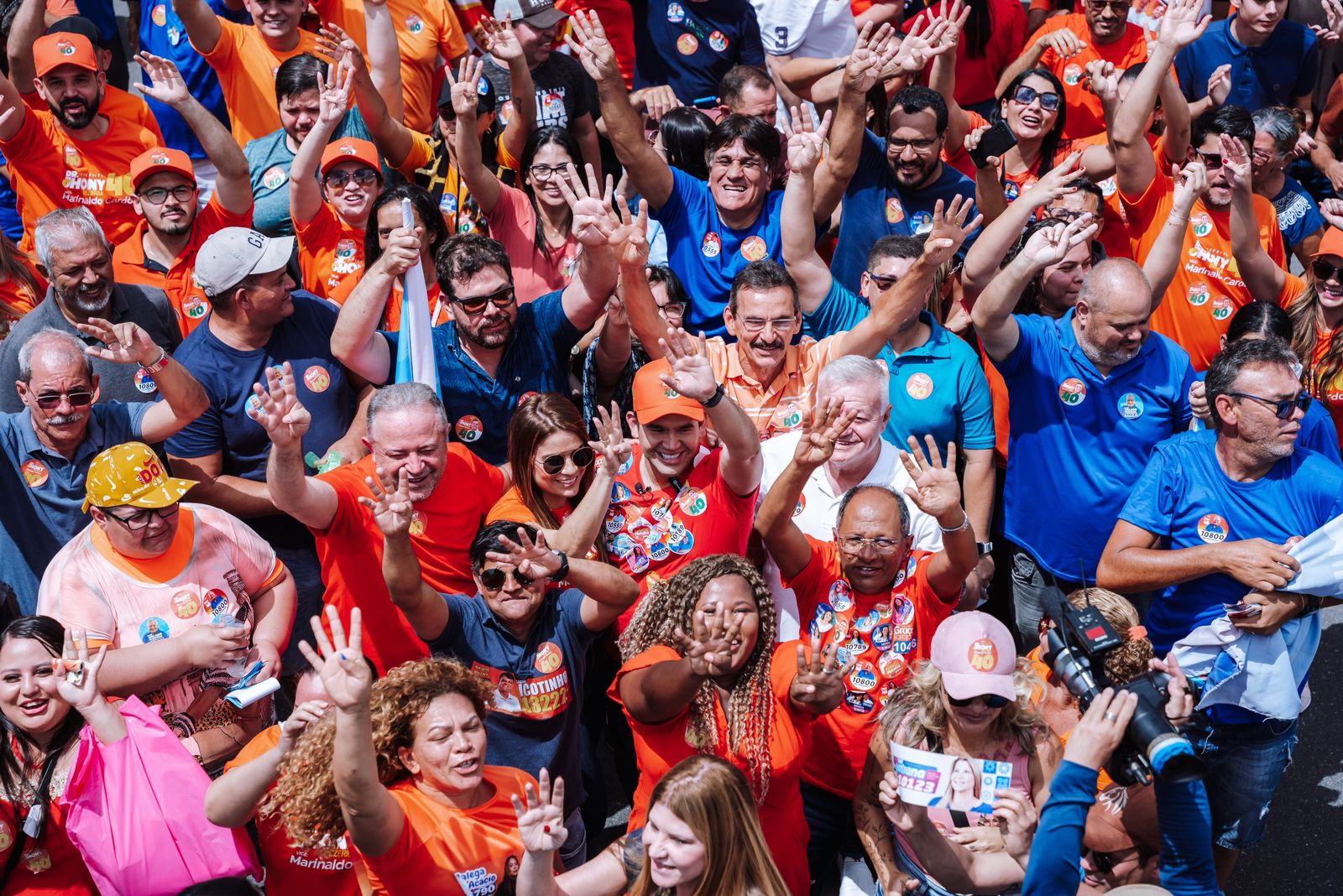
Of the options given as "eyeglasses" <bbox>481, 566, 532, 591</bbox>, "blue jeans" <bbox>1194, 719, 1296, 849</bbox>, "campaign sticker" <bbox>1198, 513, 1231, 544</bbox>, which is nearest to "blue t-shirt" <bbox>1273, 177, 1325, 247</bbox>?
"campaign sticker" <bbox>1198, 513, 1231, 544</bbox>

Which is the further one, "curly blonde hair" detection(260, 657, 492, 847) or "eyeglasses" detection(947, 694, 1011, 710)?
"eyeglasses" detection(947, 694, 1011, 710)

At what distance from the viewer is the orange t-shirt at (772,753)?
3936 mm

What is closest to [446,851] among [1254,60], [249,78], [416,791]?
[416,791]

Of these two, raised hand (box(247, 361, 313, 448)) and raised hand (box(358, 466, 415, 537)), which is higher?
raised hand (box(247, 361, 313, 448))

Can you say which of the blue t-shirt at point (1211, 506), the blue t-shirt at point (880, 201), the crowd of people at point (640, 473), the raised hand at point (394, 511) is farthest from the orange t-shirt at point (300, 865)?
the blue t-shirt at point (880, 201)

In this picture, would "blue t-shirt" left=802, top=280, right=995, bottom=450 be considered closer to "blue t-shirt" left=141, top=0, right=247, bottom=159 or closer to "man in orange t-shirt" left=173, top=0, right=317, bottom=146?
"man in orange t-shirt" left=173, top=0, right=317, bottom=146

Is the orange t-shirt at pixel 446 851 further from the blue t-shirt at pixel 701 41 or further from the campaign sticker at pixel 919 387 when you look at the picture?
the blue t-shirt at pixel 701 41

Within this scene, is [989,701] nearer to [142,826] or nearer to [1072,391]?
[1072,391]

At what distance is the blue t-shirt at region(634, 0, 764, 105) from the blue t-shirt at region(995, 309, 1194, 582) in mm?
2915

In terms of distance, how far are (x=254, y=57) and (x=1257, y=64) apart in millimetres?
5504

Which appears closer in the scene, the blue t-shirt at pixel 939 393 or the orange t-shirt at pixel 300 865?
the orange t-shirt at pixel 300 865

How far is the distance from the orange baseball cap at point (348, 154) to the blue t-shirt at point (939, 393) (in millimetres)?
2369

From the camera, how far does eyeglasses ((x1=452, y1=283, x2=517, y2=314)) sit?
514 cm

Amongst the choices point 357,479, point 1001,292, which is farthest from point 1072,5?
point 357,479
